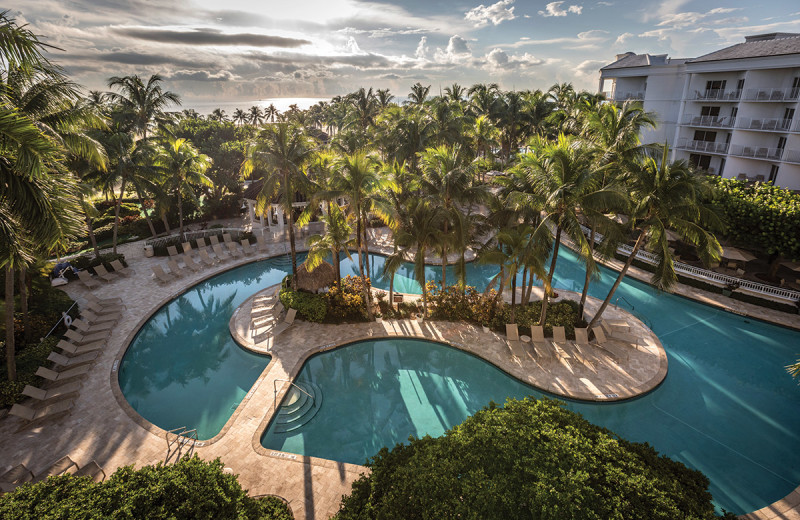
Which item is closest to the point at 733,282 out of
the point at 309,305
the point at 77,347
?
the point at 309,305

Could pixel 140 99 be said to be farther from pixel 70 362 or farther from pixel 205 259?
pixel 70 362

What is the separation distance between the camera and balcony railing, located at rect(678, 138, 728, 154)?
30.4 meters

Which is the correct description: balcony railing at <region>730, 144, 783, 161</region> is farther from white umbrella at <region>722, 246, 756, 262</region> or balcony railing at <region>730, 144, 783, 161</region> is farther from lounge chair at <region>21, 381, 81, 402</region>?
lounge chair at <region>21, 381, 81, 402</region>

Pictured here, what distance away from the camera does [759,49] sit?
91.5ft

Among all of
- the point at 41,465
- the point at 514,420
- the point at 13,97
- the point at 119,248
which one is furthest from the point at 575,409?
the point at 119,248

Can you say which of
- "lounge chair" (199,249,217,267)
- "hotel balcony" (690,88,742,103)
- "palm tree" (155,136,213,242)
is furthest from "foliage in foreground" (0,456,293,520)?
"hotel balcony" (690,88,742,103)

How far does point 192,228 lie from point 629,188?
31258 millimetres

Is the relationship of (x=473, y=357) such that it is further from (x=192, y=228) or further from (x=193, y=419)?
(x=192, y=228)

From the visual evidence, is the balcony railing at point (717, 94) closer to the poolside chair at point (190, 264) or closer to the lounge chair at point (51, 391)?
the poolside chair at point (190, 264)

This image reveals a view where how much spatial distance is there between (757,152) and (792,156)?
2.26 m

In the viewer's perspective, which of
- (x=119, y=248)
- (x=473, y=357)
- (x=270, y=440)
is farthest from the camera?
(x=119, y=248)

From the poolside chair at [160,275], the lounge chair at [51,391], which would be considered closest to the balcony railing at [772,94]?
the poolside chair at [160,275]

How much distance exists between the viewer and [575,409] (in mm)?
12953

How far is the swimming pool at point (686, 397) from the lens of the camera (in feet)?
36.3
